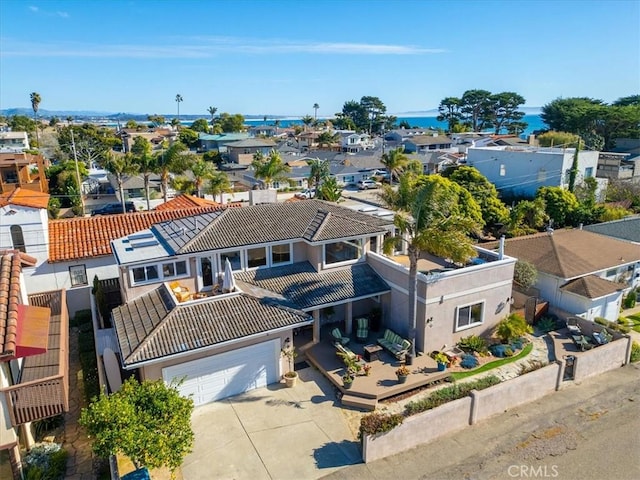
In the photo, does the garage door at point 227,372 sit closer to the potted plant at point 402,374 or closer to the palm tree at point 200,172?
the potted plant at point 402,374

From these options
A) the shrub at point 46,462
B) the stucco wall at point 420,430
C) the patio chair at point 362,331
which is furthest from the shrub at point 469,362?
the shrub at point 46,462

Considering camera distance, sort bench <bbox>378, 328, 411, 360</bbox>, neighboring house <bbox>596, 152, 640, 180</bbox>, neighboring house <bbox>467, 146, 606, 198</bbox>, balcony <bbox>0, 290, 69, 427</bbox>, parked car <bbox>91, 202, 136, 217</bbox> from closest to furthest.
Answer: balcony <bbox>0, 290, 69, 427</bbox>
bench <bbox>378, 328, 411, 360</bbox>
neighboring house <bbox>467, 146, 606, 198</bbox>
parked car <bbox>91, 202, 136, 217</bbox>
neighboring house <bbox>596, 152, 640, 180</bbox>

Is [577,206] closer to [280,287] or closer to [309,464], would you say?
[280,287]

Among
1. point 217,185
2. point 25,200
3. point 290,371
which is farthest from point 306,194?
point 290,371

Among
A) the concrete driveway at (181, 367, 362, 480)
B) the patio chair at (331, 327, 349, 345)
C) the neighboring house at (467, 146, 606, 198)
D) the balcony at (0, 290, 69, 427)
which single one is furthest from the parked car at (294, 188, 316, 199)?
the balcony at (0, 290, 69, 427)

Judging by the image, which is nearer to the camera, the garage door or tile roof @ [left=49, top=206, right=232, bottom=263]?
the garage door

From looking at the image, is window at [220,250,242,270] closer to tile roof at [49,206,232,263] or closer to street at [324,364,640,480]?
tile roof at [49,206,232,263]
